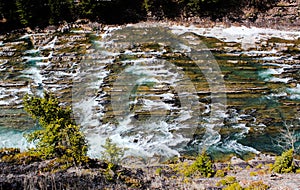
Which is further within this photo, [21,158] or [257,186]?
[21,158]

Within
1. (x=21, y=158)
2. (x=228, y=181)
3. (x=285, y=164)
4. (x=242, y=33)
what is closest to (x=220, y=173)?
(x=228, y=181)

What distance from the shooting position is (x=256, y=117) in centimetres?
4469

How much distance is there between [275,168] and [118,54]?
3587 cm

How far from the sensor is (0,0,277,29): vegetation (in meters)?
76.0

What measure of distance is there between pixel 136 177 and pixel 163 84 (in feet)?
72.2

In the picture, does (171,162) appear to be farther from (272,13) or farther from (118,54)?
(272,13)

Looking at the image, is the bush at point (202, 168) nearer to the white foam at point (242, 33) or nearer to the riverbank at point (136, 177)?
the riverbank at point (136, 177)

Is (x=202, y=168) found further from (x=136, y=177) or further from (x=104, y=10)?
(x=104, y=10)

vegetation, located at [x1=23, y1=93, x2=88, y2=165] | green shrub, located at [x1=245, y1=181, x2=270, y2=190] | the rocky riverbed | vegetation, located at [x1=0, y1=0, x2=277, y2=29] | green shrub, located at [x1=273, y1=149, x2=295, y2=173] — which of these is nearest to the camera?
green shrub, located at [x1=245, y1=181, x2=270, y2=190]

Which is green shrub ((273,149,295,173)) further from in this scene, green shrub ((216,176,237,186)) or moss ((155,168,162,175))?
moss ((155,168,162,175))

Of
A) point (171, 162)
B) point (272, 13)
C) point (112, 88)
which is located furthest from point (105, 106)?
point (272, 13)

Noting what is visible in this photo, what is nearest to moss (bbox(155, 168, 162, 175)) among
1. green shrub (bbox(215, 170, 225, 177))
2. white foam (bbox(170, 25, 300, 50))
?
green shrub (bbox(215, 170, 225, 177))

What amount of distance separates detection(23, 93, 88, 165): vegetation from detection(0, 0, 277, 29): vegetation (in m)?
46.5

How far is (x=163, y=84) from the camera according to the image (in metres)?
52.4
